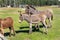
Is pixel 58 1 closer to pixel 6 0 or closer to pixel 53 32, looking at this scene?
pixel 6 0

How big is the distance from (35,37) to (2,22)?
9.73 feet

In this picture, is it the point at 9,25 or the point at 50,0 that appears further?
the point at 50,0

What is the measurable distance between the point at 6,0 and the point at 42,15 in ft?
332

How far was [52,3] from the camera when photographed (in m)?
136

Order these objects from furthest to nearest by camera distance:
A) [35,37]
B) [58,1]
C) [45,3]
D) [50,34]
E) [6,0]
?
[58,1]
[45,3]
[6,0]
[50,34]
[35,37]

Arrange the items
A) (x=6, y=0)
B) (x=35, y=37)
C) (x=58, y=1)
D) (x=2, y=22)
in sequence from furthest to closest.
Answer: (x=58, y=1), (x=6, y=0), (x=35, y=37), (x=2, y=22)

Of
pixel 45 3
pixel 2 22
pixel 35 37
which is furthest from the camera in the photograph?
pixel 45 3

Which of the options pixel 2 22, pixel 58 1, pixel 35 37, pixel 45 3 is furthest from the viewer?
pixel 58 1

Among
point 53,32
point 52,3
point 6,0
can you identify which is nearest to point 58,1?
point 52,3

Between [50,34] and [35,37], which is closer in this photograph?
[35,37]

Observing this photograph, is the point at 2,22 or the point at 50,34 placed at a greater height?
the point at 2,22

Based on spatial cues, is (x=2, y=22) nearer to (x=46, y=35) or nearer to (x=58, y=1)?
(x=46, y=35)

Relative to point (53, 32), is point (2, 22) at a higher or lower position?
higher

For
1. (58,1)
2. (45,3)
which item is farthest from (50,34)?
(58,1)
